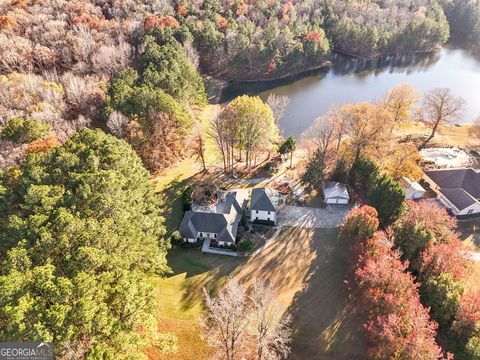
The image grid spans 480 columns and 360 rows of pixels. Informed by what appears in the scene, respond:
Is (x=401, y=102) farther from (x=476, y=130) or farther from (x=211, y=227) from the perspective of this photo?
(x=211, y=227)

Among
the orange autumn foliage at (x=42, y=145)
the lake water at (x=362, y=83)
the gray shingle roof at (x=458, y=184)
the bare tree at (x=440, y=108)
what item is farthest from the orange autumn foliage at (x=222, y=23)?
the gray shingle roof at (x=458, y=184)

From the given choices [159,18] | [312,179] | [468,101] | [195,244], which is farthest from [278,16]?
[195,244]

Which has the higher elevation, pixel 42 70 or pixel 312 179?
pixel 42 70

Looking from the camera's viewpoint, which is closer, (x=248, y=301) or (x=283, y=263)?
(x=248, y=301)

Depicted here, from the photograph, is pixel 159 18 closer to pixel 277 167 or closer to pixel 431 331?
pixel 277 167

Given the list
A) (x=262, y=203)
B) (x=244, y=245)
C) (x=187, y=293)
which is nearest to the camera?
(x=187, y=293)

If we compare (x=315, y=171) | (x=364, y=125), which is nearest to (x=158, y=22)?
(x=364, y=125)
